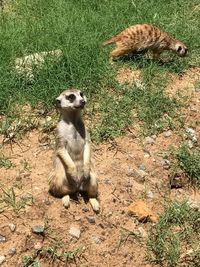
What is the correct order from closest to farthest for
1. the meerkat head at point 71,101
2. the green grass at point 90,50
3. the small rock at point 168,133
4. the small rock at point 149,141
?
the meerkat head at point 71,101 → the small rock at point 149,141 → the small rock at point 168,133 → the green grass at point 90,50

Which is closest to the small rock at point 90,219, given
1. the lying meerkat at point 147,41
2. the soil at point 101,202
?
the soil at point 101,202

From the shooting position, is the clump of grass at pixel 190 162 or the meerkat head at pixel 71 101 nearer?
the meerkat head at pixel 71 101

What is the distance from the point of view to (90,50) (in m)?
4.79

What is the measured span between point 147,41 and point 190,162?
1.78 m

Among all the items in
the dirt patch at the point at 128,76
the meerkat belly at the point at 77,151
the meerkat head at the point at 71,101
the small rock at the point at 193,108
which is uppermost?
the meerkat head at the point at 71,101

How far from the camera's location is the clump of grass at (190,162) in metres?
3.84

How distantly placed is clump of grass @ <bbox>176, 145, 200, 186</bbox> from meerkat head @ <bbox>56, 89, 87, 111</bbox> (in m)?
1.06

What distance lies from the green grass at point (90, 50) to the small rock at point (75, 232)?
3.27 feet

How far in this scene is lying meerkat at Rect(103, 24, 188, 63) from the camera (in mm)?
5012

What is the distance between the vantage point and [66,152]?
3.25 m

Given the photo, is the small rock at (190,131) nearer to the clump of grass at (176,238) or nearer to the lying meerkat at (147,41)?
the clump of grass at (176,238)

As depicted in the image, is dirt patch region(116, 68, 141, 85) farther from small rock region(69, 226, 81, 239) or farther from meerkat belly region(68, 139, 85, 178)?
small rock region(69, 226, 81, 239)

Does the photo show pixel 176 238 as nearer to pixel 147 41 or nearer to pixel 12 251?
pixel 12 251

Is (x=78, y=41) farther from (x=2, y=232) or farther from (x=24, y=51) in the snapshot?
(x=2, y=232)
